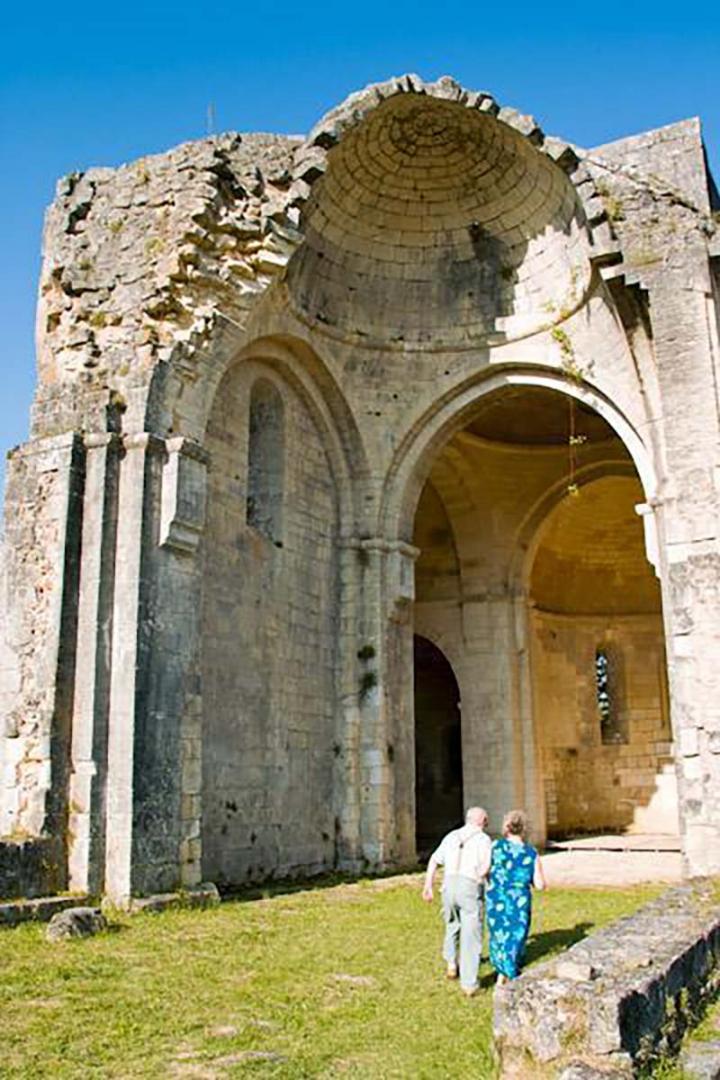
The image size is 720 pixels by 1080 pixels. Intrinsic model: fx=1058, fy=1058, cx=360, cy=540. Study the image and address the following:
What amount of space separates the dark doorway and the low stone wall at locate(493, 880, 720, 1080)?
47.7 ft

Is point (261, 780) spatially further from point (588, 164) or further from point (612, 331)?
point (588, 164)

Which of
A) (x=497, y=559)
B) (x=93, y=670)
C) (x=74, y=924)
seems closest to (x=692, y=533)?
(x=93, y=670)

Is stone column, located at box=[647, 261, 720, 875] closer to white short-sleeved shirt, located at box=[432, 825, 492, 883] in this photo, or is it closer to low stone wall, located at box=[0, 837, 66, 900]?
white short-sleeved shirt, located at box=[432, 825, 492, 883]

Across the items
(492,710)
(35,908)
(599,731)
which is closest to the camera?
(35,908)

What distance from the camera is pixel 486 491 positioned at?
1772 cm

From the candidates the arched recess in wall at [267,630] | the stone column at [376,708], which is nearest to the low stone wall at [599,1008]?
the arched recess in wall at [267,630]

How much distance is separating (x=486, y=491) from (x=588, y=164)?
6.58 m

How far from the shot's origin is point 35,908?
850cm

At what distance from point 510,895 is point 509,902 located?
4 centimetres

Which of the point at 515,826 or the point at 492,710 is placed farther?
the point at 492,710

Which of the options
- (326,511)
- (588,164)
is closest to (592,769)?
(326,511)

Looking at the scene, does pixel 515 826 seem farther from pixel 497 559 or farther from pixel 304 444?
pixel 497 559

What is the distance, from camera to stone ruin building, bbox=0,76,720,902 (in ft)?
32.0

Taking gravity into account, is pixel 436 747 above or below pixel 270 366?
below
